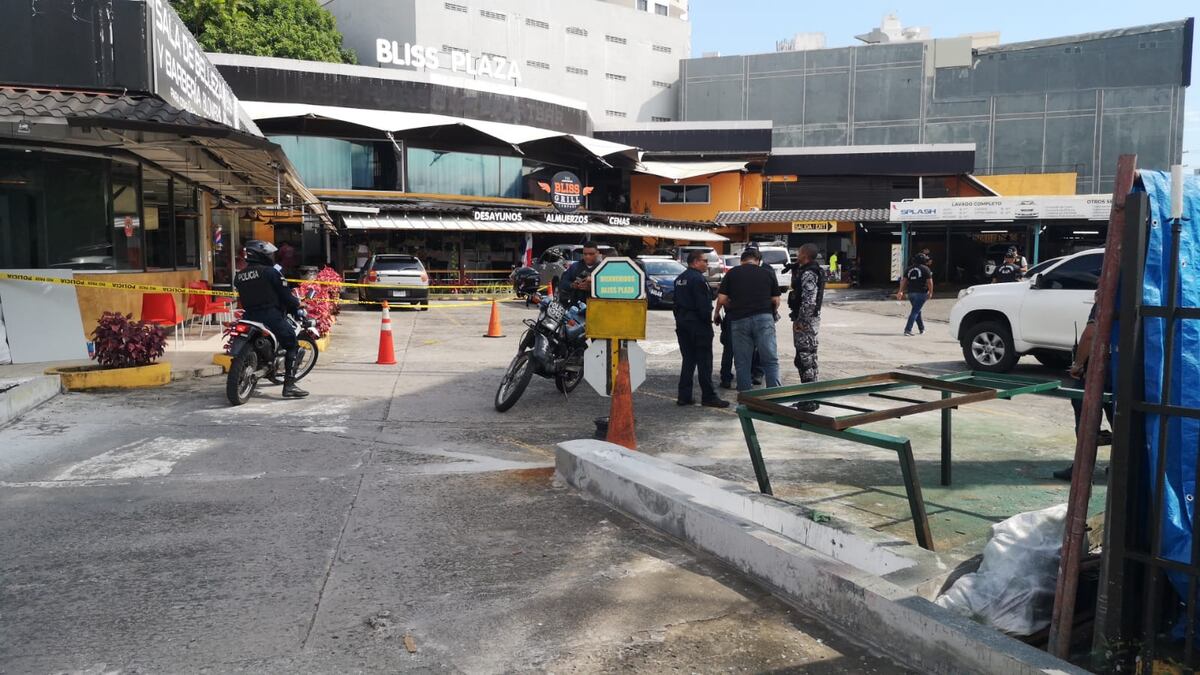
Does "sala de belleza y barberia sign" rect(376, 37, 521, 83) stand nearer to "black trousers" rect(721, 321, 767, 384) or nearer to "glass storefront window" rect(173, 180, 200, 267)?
"glass storefront window" rect(173, 180, 200, 267)

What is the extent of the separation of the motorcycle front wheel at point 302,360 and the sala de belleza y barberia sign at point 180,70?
4.42 m

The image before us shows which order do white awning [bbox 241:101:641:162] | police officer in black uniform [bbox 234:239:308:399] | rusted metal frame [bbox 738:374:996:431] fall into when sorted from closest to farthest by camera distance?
1. rusted metal frame [bbox 738:374:996:431]
2. police officer in black uniform [bbox 234:239:308:399]
3. white awning [bbox 241:101:641:162]

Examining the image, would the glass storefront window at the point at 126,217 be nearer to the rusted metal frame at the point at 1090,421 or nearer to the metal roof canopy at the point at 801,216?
the rusted metal frame at the point at 1090,421

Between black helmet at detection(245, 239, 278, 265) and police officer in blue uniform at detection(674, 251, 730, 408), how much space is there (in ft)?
14.4

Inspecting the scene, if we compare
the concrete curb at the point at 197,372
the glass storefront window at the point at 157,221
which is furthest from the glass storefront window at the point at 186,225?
the concrete curb at the point at 197,372

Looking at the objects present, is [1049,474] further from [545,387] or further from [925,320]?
[925,320]

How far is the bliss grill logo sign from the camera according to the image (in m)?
36.9

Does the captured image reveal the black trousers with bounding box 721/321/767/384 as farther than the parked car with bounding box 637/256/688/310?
No

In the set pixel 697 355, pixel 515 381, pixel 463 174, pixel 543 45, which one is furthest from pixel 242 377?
pixel 543 45

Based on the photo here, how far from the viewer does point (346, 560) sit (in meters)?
4.82

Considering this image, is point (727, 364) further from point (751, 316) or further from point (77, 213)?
point (77, 213)

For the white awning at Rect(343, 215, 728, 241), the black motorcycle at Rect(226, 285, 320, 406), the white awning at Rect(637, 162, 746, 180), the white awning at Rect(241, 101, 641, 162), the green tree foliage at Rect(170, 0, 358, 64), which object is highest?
the green tree foliage at Rect(170, 0, 358, 64)

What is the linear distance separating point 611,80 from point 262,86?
30575 millimetres

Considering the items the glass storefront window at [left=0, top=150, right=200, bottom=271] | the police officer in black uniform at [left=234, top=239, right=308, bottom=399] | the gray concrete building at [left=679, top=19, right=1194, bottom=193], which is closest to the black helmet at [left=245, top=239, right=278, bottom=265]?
the police officer in black uniform at [left=234, top=239, right=308, bottom=399]
